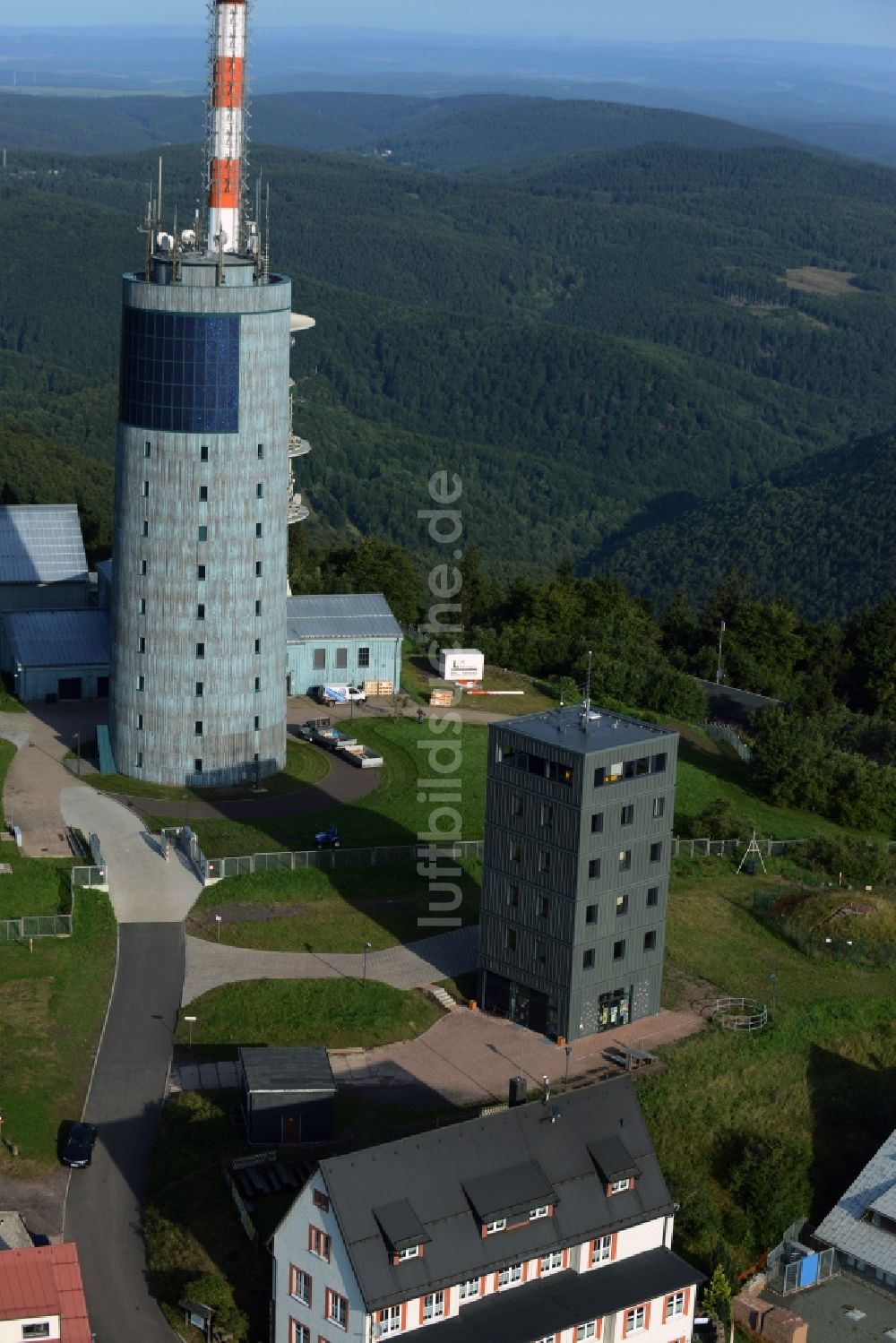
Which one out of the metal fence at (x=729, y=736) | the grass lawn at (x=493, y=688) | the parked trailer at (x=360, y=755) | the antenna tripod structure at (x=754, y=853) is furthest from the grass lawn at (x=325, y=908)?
the metal fence at (x=729, y=736)

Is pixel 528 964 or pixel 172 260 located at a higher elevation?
pixel 172 260

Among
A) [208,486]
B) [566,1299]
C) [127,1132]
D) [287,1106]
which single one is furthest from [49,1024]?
[208,486]

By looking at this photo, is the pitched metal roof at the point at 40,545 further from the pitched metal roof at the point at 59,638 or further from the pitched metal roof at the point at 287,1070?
the pitched metal roof at the point at 287,1070

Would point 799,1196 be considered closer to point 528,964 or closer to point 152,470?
point 528,964

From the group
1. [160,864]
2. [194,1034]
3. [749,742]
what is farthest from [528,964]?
[749,742]

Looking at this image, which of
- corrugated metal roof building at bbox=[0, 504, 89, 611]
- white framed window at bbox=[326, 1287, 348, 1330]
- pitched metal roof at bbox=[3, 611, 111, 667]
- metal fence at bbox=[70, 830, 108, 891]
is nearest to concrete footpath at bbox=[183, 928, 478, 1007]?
metal fence at bbox=[70, 830, 108, 891]

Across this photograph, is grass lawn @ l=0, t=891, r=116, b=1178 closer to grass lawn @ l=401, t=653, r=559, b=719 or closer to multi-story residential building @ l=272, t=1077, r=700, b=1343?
multi-story residential building @ l=272, t=1077, r=700, b=1343
